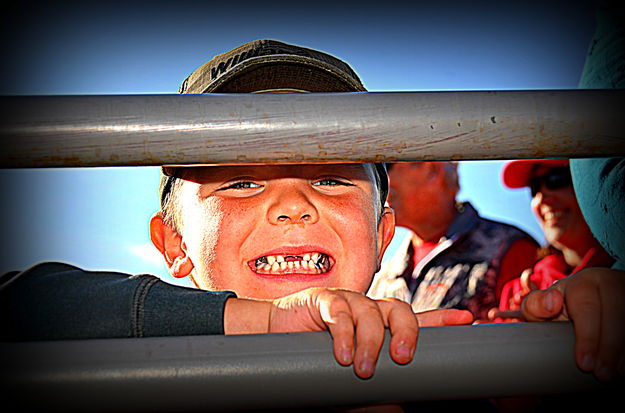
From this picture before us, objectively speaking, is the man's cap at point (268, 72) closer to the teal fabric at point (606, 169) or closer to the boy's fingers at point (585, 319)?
the teal fabric at point (606, 169)

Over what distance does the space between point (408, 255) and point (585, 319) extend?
2935mm

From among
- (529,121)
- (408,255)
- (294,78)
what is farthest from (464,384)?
(408,255)

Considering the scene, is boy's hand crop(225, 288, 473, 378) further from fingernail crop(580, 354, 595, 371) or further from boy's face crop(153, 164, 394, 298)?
boy's face crop(153, 164, 394, 298)

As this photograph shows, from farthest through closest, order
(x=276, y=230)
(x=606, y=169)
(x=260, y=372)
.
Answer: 1. (x=276, y=230)
2. (x=606, y=169)
3. (x=260, y=372)

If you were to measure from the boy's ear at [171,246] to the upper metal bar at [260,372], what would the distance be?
0.75 metres

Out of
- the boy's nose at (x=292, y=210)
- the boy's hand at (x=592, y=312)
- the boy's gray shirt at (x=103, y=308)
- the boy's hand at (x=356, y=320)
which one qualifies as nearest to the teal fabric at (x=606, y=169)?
the boy's hand at (x=592, y=312)

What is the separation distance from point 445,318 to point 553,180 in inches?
106

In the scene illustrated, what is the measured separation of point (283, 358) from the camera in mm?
533

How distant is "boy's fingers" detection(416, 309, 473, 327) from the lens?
0.68 metres

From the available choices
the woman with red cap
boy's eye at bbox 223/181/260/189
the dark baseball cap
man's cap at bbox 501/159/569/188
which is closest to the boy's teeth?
boy's eye at bbox 223/181/260/189

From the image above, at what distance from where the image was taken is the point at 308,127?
534 millimetres

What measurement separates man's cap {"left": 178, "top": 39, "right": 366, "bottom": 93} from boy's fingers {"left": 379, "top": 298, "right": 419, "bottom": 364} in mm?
708

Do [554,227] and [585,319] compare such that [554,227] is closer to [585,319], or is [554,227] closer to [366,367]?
[585,319]

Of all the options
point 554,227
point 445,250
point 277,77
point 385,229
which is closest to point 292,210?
point 277,77
